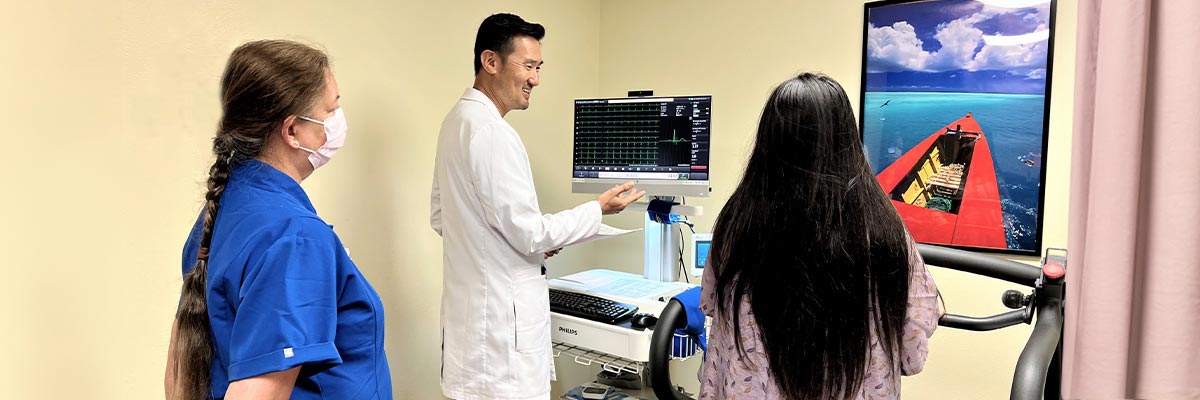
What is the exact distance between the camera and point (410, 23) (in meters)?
2.39

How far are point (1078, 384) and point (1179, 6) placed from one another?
1.03 feet

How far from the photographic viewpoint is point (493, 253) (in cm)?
193

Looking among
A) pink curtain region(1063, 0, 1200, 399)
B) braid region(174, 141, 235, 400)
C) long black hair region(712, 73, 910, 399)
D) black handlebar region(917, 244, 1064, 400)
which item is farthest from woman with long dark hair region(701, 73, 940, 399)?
braid region(174, 141, 235, 400)

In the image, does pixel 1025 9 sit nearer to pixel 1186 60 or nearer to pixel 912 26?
pixel 912 26

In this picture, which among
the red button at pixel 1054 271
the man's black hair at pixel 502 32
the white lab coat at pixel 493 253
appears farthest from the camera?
the man's black hair at pixel 502 32

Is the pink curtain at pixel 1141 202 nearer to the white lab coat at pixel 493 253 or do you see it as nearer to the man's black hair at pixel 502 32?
the white lab coat at pixel 493 253

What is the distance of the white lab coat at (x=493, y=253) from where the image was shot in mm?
1859

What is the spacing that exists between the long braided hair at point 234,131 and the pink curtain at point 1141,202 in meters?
1.06

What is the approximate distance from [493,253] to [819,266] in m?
1.03

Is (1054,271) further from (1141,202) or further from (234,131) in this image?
(234,131)

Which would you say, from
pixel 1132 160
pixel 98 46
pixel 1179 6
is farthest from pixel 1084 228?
pixel 98 46

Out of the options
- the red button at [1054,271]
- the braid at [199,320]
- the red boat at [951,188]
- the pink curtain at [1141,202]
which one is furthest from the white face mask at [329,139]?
the red boat at [951,188]

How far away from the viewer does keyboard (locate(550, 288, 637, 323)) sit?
2139 mm

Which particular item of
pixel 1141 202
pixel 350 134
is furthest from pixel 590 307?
pixel 1141 202
